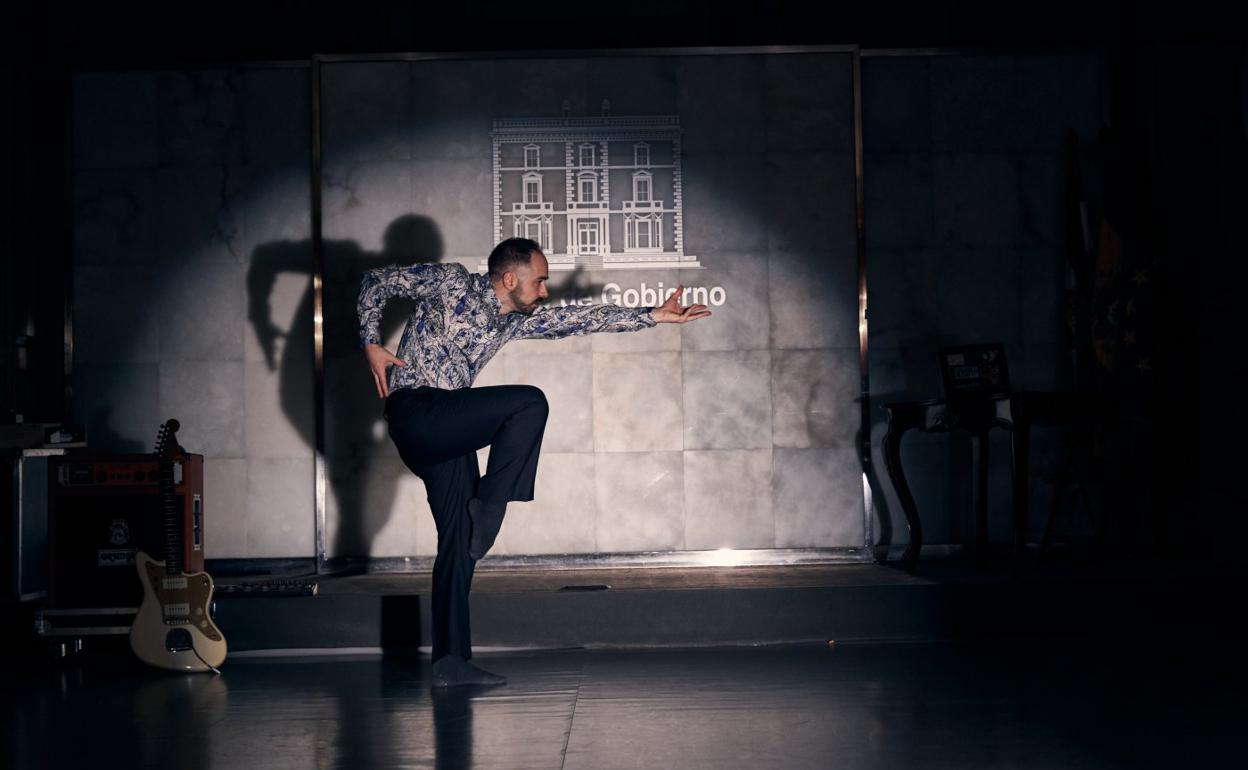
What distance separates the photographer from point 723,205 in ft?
22.0

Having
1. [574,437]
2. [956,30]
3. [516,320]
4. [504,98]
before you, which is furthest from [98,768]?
[956,30]

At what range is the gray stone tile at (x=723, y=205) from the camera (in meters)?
6.71

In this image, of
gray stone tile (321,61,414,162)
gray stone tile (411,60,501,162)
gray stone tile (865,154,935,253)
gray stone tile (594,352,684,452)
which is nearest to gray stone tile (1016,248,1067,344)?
gray stone tile (865,154,935,253)

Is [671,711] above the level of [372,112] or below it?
below

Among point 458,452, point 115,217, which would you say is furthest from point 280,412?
point 458,452

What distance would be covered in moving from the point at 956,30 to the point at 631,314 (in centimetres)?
395

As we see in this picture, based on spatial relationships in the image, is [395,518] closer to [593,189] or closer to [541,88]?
[593,189]

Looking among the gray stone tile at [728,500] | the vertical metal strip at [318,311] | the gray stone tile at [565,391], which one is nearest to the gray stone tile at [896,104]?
the gray stone tile at [728,500]

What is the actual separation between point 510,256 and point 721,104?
265 cm

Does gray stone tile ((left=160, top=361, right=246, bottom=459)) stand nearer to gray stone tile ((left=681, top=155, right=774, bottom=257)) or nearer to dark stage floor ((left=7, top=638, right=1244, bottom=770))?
dark stage floor ((left=7, top=638, right=1244, bottom=770))

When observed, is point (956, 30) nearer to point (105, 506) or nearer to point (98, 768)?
point (105, 506)

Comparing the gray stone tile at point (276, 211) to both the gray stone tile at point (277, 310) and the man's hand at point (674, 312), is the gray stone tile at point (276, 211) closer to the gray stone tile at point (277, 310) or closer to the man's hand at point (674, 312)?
the gray stone tile at point (277, 310)

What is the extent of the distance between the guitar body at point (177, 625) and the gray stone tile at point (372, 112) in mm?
2814

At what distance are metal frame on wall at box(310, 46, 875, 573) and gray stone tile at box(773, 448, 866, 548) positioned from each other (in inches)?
1.8
